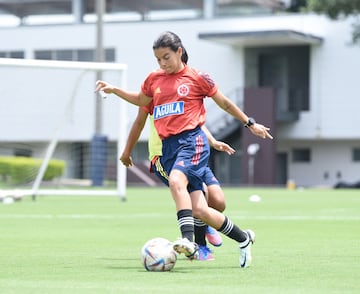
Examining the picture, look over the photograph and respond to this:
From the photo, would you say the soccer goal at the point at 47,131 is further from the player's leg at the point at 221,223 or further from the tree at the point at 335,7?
the tree at the point at 335,7

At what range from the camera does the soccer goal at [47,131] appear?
81.1 ft

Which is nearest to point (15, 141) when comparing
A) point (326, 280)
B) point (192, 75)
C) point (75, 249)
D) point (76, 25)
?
point (75, 249)

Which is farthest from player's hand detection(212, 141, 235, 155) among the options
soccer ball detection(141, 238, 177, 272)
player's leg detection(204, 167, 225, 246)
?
soccer ball detection(141, 238, 177, 272)

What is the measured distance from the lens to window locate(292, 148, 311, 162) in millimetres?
58000

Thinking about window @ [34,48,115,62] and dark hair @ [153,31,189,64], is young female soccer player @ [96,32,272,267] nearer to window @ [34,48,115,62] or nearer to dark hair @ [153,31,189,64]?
dark hair @ [153,31,189,64]

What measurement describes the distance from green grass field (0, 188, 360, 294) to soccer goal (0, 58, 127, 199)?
4688 mm

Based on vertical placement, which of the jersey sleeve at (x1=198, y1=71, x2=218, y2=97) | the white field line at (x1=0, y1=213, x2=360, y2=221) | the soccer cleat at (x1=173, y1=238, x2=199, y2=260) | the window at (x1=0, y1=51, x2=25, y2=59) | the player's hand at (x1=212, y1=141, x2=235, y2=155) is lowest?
the white field line at (x1=0, y1=213, x2=360, y2=221)

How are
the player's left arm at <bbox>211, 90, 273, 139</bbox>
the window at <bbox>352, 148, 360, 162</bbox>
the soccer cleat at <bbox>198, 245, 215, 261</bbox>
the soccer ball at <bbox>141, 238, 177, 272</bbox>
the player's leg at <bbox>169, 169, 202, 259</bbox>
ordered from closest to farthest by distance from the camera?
the soccer ball at <bbox>141, 238, 177, 272</bbox>
the player's leg at <bbox>169, 169, 202, 259</bbox>
the player's left arm at <bbox>211, 90, 273, 139</bbox>
the soccer cleat at <bbox>198, 245, 215, 261</bbox>
the window at <bbox>352, 148, 360, 162</bbox>

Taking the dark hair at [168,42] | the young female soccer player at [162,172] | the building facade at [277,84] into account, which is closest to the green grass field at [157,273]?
the young female soccer player at [162,172]

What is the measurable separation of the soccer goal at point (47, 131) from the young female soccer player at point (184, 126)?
42.0ft

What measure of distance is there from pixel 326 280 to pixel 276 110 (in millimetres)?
47704

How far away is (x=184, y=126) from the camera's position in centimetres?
970

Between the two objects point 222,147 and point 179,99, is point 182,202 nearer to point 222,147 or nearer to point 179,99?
point 179,99

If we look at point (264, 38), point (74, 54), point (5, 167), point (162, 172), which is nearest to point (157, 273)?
point (162, 172)
